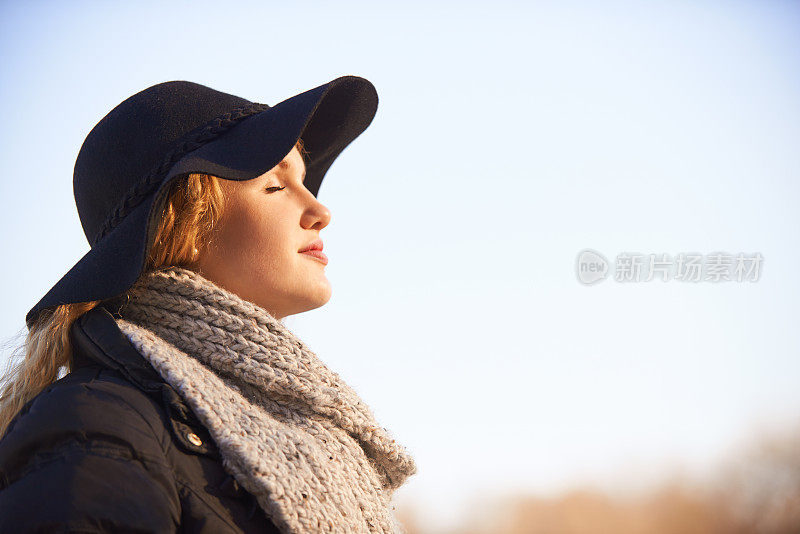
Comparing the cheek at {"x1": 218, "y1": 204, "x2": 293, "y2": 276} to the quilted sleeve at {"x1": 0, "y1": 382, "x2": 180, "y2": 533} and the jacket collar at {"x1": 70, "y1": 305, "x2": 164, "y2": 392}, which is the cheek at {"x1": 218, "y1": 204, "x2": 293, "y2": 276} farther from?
the quilted sleeve at {"x1": 0, "y1": 382, "x2": 180, "y2": 533}

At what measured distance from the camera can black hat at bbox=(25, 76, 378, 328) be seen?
1.58 m

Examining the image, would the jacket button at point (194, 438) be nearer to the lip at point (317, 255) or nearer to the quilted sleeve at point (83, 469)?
the quilted sleeve at point (83, 469)

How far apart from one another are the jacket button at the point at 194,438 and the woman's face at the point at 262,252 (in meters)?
0.46

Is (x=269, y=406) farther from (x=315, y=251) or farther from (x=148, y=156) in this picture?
(x=148, y=156)

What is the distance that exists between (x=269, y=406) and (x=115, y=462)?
1.56ft

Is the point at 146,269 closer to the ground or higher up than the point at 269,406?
higher up

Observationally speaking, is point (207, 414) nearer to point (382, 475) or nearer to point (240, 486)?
point (240, 486)

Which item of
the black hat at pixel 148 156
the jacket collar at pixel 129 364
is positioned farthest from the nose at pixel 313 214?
the jacket collar at pixel 129 364

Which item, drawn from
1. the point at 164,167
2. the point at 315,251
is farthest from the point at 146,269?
the point at 315,251

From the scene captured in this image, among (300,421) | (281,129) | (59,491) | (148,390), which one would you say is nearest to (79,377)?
(148,390)

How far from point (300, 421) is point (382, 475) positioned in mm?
306

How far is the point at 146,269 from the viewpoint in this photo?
1739 mm

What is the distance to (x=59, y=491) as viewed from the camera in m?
1.12

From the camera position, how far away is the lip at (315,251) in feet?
6.12
